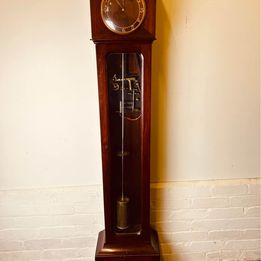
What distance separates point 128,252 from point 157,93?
0.71m

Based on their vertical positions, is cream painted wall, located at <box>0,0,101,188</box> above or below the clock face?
below

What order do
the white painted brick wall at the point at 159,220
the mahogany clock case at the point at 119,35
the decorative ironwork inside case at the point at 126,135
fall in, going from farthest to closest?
1. the white painted brick wall at the point at 159,220
2. the decorative ironwork inside case at the point at 126,135
3. the mahogany clock case at the point at 119,35

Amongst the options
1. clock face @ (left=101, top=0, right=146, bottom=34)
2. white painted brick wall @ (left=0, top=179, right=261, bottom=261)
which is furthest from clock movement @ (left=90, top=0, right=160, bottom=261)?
white painted brick wall @ (left=0, top=179, right=261, bottom=261)

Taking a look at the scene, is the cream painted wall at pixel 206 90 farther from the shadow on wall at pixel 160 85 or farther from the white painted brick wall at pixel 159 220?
the white painted brick wall at pixel 159 220

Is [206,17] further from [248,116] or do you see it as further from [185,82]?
[248,116]

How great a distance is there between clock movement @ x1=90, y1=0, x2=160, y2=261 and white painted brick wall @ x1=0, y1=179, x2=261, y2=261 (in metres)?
0.13

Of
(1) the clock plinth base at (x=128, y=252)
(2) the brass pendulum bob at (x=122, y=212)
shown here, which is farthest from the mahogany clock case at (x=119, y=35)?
(1) the clock plinth base at (x=128, y=252)

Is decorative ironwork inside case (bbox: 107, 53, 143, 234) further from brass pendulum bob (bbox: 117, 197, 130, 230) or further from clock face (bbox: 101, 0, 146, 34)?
clock face (bbox: 101, 0, 146, 34)

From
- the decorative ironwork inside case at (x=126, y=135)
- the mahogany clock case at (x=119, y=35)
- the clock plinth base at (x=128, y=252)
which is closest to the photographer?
the mahogany clock case at (x=119, y=35)

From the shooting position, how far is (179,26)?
3.79 feet

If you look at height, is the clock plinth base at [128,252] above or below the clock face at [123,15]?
below

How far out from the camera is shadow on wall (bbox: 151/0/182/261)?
3.76 ft

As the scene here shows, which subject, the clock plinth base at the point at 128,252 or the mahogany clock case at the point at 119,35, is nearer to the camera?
the mahogany clock case at the point at 119,35

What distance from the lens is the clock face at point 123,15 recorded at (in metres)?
0.96
